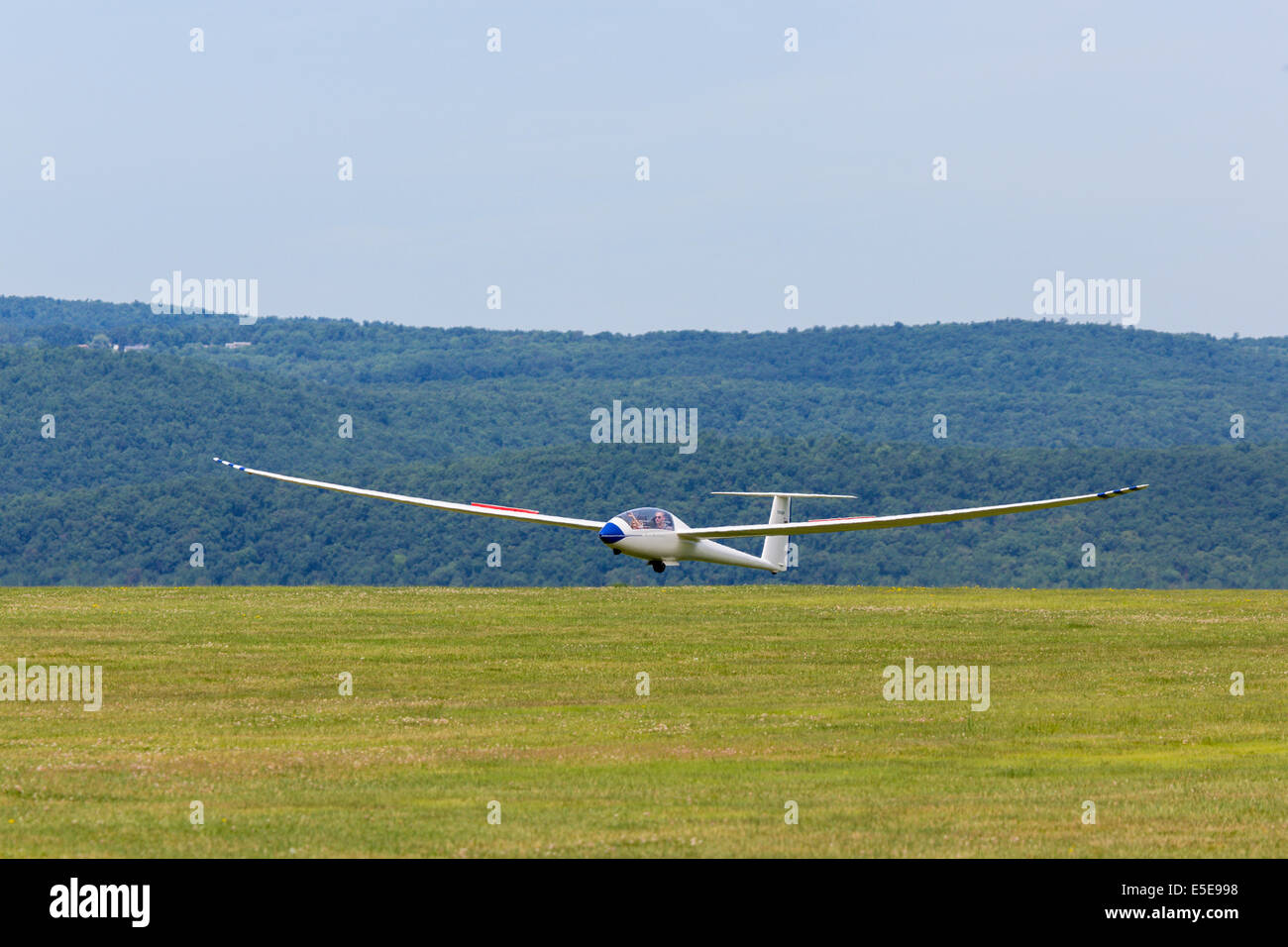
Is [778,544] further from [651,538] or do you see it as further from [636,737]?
[636,737]

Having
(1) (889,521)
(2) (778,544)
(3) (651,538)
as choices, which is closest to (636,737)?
(1) (889,521)

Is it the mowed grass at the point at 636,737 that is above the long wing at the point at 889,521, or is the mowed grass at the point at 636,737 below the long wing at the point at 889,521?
below

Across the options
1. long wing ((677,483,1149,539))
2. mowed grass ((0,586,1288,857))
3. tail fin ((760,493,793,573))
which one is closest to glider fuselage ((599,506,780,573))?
long wing ((677,483,1149,539))

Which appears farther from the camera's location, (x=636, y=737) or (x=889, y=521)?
(x=889, y=521)

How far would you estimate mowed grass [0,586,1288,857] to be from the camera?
53.9 feet

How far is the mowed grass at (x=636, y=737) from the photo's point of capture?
16.4m

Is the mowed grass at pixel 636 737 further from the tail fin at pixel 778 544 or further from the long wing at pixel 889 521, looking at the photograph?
the tail fin at pixel 778 544

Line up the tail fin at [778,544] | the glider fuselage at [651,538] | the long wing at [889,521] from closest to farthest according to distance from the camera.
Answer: the long wing at [889,521] < the glider fuselage at [651,538] < the tail fin at [778,544]

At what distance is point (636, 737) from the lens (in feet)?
77.3

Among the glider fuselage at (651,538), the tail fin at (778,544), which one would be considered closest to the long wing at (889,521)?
the glider fuselage at (651,538)

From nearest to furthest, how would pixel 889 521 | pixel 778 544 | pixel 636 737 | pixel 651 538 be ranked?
1. pixel 636 737
2. pixel 889 521
3. pixel 651 538
4. pixel 778 544

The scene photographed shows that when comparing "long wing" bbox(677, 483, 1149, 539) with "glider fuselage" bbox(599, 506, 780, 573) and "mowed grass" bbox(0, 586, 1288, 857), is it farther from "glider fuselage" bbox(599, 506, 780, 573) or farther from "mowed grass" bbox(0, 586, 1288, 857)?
"mowed grass" bbox(0, 586, 1288, 857)

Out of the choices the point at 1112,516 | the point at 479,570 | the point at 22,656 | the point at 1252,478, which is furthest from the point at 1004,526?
the point at 22,656

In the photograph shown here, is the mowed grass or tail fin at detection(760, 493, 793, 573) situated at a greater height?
tail fin at detection(760, 493, 793, 573)
